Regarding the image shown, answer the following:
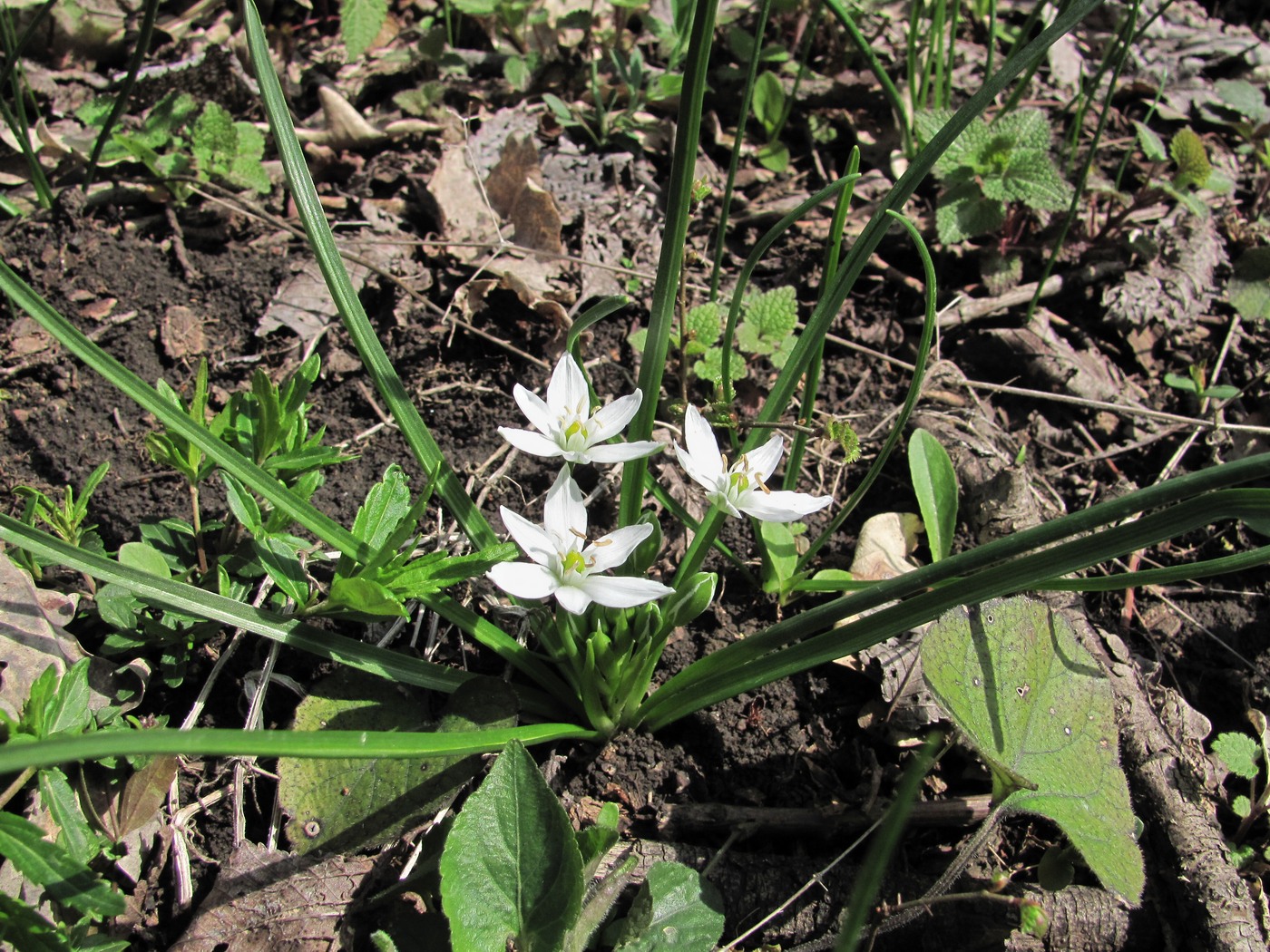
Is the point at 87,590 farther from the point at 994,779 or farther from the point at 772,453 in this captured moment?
the point at 994,779

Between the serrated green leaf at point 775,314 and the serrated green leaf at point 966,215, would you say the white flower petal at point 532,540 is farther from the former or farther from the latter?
the serrated green leaf at point 966,215

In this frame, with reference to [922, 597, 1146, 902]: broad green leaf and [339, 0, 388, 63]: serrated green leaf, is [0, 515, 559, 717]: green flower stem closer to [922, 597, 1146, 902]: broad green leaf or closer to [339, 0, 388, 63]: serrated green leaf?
[922, 597, 1146, 902]: broad green leaf

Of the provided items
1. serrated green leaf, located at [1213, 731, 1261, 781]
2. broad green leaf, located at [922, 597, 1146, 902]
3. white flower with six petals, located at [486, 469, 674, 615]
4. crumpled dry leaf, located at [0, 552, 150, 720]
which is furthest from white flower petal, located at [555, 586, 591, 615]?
serrated green leaf, located at [1213, 731, 1261, 781]

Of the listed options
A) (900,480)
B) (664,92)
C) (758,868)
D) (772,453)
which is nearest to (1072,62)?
(664,92)

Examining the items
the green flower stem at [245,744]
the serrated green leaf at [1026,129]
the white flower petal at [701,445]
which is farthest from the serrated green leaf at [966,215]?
the green flower stem at [245,744]

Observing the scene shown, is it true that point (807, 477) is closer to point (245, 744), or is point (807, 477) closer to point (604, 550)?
point (604, 550)

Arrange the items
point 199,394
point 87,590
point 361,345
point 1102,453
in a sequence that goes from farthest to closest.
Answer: point 1102,453
point 87,590
point 199,394
point 361,345

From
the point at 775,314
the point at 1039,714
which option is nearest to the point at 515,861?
the point at 1039,714
